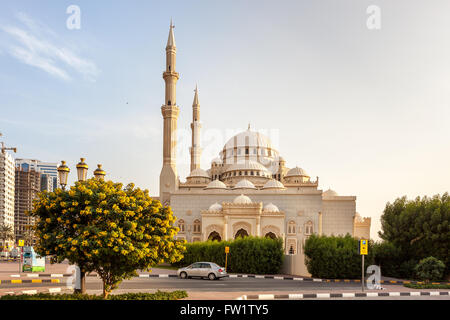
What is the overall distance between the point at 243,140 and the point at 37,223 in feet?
171

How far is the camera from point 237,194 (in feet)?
159

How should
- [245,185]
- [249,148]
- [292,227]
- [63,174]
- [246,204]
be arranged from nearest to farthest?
[63,174] → [246,204] → [292,227] → [245,185] → [249,148]

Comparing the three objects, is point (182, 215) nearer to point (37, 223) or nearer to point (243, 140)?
point (243, 140)

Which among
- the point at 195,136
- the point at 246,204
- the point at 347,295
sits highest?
the point at 195,136

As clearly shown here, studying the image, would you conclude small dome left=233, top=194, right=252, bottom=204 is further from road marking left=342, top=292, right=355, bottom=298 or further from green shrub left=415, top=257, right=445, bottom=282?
road marking left=342, top=292, right=355, bottom=298

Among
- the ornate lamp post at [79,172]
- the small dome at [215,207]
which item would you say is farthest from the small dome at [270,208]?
the ornate lamp post at [79,172]

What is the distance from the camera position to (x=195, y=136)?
2413 inches

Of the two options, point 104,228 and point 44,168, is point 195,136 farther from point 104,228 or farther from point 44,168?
point 44,168

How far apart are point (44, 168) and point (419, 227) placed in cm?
15065

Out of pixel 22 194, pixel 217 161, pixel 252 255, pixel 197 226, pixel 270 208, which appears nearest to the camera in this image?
pixel 252 255

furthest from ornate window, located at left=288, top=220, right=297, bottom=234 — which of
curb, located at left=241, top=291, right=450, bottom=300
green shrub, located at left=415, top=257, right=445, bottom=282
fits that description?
curb, located at left=241, top=291, right=450, bottom=300

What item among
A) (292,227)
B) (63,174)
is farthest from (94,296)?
(292,227)

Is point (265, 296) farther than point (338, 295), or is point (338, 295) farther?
point (338, 295)

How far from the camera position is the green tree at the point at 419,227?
2327cm
